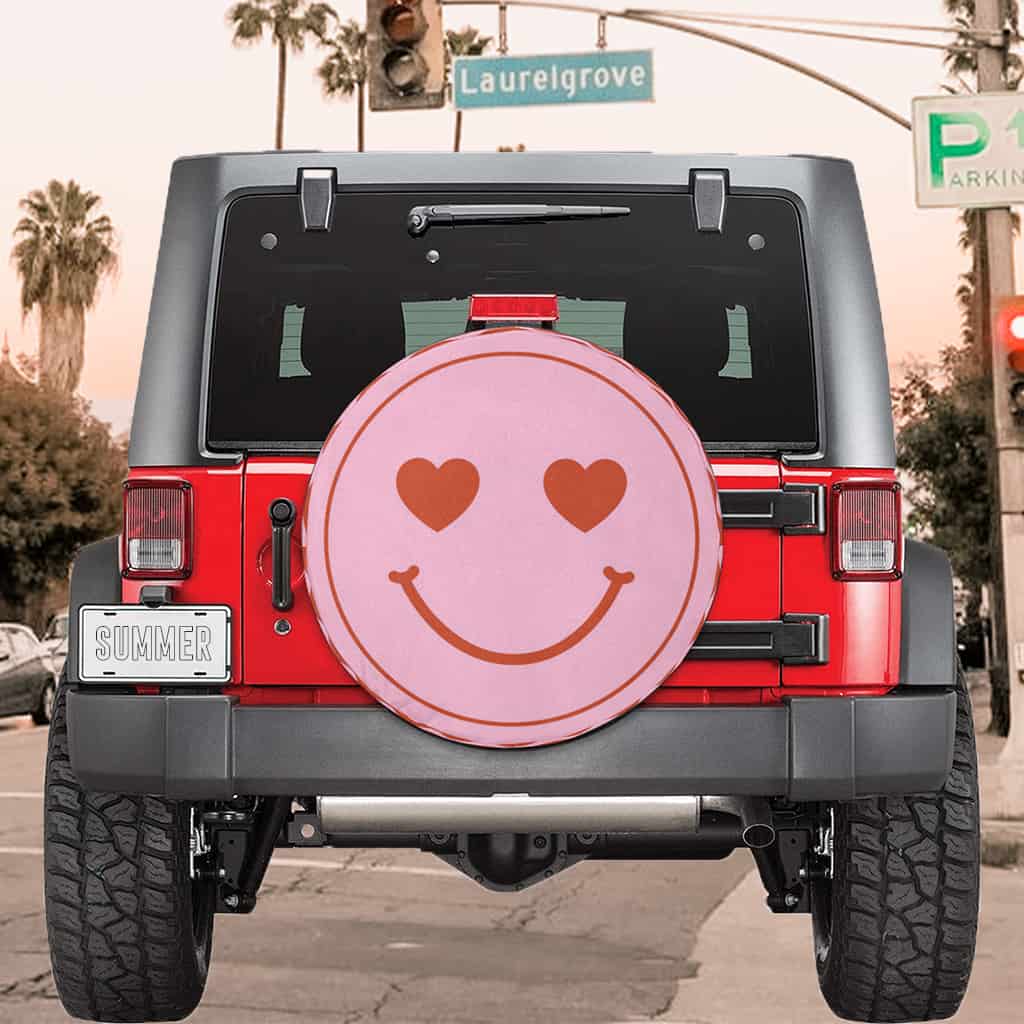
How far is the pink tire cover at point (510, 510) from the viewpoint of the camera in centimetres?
502

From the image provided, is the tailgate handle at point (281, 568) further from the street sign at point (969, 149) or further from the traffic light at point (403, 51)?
the traffic light at point (403, 51)

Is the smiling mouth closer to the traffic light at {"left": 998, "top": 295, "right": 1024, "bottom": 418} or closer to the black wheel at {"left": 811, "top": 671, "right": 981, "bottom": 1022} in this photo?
the black wheel at {"left": 811, "top": 671, "right": 981, "bottom": 1022}

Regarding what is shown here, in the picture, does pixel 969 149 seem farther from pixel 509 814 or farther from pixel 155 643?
pixel 155 643

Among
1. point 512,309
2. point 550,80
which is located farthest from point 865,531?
point 550,80

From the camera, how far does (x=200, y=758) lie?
522 cm

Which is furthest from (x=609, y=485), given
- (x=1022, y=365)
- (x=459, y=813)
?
(x=1022, y=365)

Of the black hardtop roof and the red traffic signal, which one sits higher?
the red traffic signal

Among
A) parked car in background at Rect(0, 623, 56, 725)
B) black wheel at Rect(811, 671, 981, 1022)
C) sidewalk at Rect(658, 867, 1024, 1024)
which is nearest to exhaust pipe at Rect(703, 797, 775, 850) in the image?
black wheel at Rect(811, 671, 981, 1022)

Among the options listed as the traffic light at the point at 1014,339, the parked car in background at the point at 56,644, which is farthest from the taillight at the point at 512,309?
the parked car in background at the point at 56,644

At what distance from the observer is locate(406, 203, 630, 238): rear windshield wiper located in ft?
18.0

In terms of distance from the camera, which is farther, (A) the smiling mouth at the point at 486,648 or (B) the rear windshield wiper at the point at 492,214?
(B) the rear windshield wiper at the point at 492,214

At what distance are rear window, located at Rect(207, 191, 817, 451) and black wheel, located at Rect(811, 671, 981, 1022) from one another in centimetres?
121

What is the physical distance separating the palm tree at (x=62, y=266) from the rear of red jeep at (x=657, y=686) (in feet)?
172

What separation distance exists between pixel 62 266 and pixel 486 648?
54732 mm
